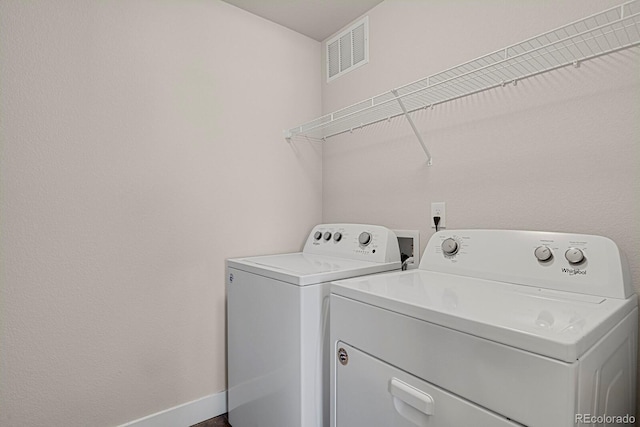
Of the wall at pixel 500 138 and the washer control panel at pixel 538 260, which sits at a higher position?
the wall at pixel 500 138

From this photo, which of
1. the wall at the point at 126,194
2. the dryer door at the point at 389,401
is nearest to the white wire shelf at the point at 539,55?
the wall at the point at 126,194

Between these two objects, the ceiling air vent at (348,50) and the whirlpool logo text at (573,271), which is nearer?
the whirlpool logo text at (573,271)

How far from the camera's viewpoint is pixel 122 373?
150 cm

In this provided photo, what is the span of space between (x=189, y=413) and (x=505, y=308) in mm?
1596

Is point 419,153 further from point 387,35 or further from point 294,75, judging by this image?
point 294,75

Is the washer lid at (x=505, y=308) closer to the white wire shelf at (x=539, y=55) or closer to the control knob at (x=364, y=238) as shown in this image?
the control knob at (x=364, y=238)

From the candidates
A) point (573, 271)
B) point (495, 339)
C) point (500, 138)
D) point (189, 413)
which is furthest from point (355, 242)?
point (189, 413)

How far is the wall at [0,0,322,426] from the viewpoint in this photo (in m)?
1.29

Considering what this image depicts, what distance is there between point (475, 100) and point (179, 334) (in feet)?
5.78

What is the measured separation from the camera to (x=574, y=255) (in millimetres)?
1019

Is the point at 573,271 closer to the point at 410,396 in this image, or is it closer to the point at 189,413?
the point at 410,396

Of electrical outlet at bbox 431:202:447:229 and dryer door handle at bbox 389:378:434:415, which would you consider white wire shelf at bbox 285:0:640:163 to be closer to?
electrical outlet at bbox 431:202:447:229

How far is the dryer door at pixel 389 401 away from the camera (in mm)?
759

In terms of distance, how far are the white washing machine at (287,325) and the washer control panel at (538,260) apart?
0.33m
